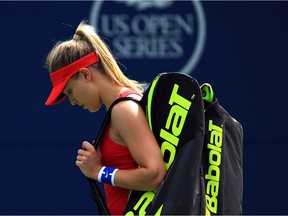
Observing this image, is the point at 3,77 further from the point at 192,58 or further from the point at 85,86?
the point at 85,86

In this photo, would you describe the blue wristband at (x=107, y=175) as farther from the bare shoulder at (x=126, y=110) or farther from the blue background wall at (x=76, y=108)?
the blue background wall at (x=76, y=108)

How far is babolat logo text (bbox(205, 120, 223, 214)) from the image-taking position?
2.87 m

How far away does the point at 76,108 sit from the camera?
5.14 metres

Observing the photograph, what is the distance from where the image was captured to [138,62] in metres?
5.12

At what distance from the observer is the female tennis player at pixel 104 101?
2.82m

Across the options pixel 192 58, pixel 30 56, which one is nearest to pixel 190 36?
pixel 192 58

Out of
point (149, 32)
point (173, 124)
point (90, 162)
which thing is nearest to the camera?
point (173, 124)

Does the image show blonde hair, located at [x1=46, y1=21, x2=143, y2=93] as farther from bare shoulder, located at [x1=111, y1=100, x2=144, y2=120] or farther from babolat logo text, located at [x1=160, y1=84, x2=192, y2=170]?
babolat logo text, located at [x1=160, y1=84, x2=192, y2=170]

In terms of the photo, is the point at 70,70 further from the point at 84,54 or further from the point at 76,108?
the point at 76,108

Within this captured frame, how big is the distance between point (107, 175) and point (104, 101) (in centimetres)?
28

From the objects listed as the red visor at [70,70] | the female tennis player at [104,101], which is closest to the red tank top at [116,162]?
the female tennis player at [104,101]

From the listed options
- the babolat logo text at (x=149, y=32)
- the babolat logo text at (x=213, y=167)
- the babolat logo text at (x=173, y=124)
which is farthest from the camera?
the babolat logo text at (x=149, y=32)

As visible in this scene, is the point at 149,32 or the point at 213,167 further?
the point at 149,32

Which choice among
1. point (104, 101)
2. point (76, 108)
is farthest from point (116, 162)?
point (76, 108)
